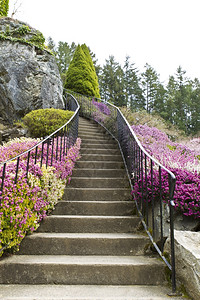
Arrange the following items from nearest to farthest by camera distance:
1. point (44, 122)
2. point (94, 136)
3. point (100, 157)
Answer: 1. point (100, 157)
2. point (44, 122)
3. point (94, 136)

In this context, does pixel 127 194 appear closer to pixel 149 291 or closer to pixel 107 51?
pixel 149 291

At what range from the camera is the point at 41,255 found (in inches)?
96.1

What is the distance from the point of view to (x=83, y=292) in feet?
6.30

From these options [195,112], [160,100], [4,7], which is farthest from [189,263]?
[160,100]

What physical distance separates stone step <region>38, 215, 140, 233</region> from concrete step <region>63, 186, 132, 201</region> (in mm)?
696

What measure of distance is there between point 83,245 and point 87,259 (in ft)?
0.71

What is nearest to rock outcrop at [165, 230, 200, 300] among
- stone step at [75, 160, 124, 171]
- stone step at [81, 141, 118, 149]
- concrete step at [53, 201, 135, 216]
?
concrete step at [53, 201, 135, 216]

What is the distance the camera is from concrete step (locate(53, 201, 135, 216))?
322cm

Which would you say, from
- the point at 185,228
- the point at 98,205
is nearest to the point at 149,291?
the point at 185,228

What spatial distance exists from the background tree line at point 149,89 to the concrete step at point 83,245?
2580cm

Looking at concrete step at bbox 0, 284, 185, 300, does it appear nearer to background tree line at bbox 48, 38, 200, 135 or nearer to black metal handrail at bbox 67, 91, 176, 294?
black metal handrail at bbox 67, 91, 176, 294

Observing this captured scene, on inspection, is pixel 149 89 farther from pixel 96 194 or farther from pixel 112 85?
pixel 96 194

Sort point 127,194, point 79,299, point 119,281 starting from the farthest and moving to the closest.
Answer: point 127,194, point 119,281, point 79,299

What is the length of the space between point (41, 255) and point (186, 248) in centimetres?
158
